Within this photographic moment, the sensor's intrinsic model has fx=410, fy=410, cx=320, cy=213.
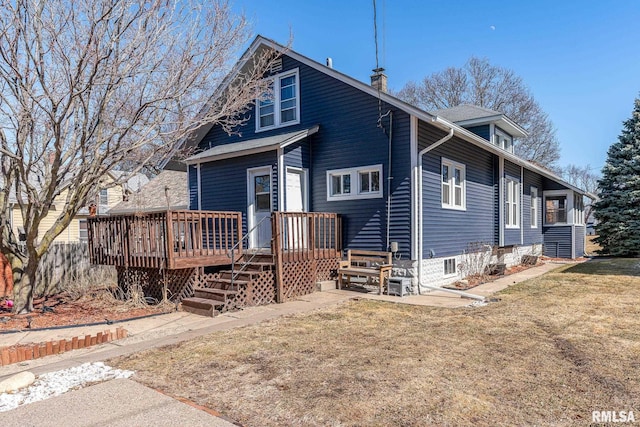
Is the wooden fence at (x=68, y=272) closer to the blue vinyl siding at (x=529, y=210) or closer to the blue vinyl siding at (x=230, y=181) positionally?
the blue vinyl siding at (x=230, y=181)

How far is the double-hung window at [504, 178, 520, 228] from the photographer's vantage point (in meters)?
14.8

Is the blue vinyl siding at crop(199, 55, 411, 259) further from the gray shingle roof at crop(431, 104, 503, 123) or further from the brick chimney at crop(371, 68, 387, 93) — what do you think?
the gray shingle roof at crop(431, 104, 503, 123)

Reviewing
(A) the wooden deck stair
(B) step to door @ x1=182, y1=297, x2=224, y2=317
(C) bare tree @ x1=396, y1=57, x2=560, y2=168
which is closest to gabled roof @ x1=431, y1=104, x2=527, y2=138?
(A) the wooden deck stair

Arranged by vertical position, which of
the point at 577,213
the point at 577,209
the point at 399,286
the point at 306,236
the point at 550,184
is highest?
the point at 550,184

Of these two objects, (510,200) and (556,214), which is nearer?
(510,200)

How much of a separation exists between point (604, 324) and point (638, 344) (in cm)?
117

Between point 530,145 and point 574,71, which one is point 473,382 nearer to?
point 574,71

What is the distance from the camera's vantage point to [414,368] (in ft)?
14.3

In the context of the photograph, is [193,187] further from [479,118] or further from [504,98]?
[504,98]

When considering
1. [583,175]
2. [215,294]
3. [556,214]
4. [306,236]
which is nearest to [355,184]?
[306,236]

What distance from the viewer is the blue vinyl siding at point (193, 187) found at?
1310 centimetres

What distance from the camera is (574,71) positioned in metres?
15.5

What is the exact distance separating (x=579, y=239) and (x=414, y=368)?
18.4 metres

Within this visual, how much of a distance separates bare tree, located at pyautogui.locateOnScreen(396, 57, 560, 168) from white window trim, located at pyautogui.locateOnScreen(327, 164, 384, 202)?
22.3 meters
